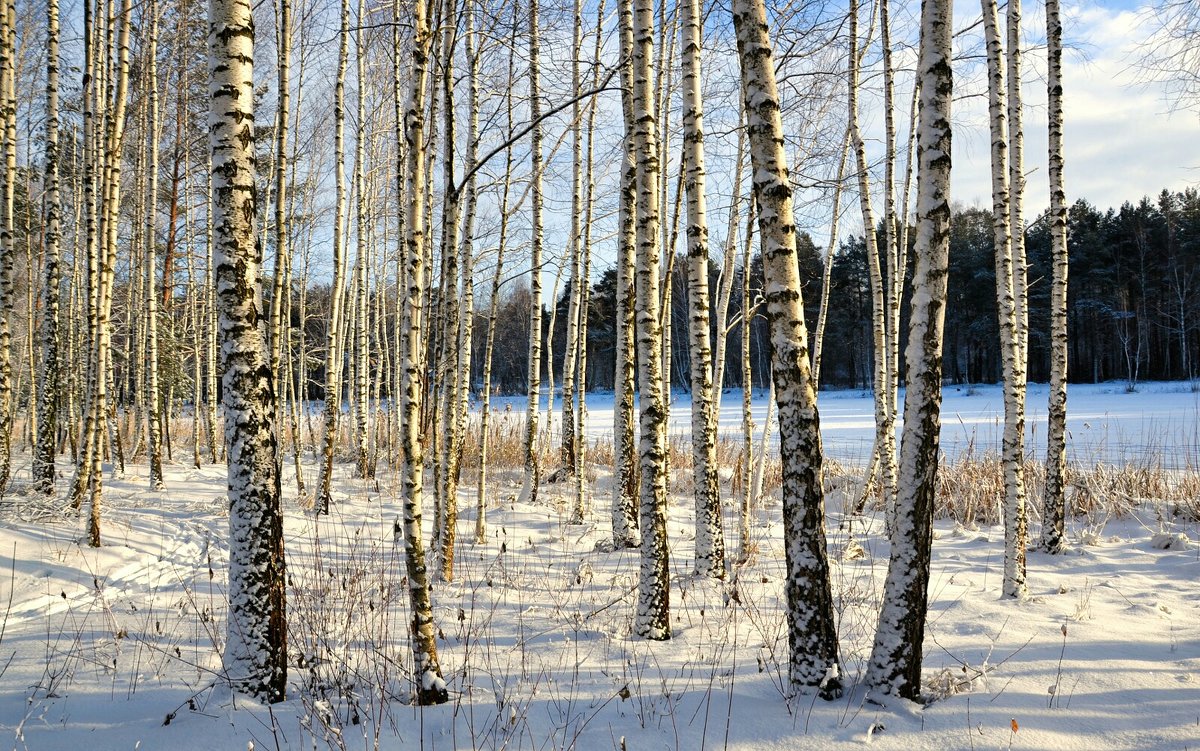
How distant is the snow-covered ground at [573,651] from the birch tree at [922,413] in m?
0.25

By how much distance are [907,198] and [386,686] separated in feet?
29.5

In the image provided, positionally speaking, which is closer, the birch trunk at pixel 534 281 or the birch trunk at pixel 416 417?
the birch trunk at pixel 416 417

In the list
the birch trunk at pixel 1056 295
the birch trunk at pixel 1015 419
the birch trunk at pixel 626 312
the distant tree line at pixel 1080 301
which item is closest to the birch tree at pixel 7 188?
the birch trunk at pixel 626 312

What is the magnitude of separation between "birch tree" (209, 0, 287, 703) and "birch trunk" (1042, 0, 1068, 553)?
672cm

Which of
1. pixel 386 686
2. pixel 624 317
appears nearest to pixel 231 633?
pixel 386 686

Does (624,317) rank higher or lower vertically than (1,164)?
lower

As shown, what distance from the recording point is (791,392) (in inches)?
117

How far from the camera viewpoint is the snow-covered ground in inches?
106

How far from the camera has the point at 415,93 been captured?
3.38 meters

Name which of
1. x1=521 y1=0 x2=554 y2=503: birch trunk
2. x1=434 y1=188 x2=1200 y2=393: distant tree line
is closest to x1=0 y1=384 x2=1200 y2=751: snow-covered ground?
x1=521 y1=0 x2=554 y2=503: birch trunk

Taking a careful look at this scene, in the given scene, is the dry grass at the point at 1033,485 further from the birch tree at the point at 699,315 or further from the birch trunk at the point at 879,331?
the birch trunk at the point at 879,331

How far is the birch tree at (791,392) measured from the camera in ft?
9.61

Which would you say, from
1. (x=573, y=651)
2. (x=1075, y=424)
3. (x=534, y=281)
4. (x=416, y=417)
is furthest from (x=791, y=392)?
(x=1075, y=424)

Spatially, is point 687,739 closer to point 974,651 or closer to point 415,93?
point 974,651
